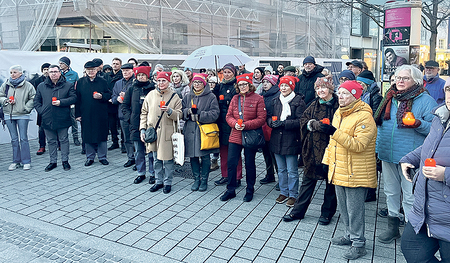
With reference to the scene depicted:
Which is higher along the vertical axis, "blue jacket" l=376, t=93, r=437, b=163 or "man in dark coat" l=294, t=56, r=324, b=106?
"man in dark coat" l=294, t=56, r=324, b=106

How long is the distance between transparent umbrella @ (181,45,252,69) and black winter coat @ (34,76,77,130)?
7.89ft

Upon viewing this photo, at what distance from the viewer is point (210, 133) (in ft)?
20.4

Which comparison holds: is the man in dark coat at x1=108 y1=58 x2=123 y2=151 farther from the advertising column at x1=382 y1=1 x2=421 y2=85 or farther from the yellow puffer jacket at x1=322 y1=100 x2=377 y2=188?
the yellow puffer jacket at x1=322 y1=100 x2=377 y2=188

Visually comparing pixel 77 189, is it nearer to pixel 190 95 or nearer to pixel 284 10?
pixel 190 95

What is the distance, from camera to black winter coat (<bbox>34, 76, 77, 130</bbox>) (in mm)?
7582

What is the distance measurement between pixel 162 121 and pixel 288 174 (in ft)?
7.12

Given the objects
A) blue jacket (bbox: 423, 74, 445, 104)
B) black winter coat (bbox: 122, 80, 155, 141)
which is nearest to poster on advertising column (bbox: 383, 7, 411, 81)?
blue jacket (bbox: 423, 74, 445, 104)

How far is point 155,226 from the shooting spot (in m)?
4.98

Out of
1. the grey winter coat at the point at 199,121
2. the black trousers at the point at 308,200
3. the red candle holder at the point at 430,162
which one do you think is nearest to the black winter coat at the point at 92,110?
the grey winter coat at the point at 199,121

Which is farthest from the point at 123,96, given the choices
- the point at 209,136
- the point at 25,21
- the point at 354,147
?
the point at 25,21

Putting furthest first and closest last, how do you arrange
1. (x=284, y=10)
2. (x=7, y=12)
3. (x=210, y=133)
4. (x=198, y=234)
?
(x=284, y=10)
(x=7, y=12)
(x=210, y=133)
(x=198, y=234)

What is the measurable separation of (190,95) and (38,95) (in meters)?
3.41

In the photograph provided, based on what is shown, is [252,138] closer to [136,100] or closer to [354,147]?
[354,147]

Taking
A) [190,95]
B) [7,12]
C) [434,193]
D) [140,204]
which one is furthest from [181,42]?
[434,193]
